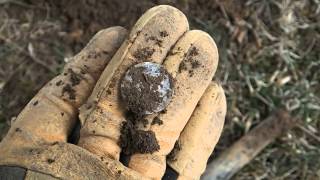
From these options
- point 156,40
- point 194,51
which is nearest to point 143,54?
point 156,40

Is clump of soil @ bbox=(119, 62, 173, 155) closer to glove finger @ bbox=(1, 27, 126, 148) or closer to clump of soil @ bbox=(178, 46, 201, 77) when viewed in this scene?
clump of soil @ bbox=(178, 46, 201, 77)

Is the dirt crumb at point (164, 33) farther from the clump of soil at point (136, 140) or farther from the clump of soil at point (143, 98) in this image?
the clump of soil at point (136, 140)

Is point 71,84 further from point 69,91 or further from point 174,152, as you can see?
point 174,152

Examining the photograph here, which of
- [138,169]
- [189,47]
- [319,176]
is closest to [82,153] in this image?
[138,169]

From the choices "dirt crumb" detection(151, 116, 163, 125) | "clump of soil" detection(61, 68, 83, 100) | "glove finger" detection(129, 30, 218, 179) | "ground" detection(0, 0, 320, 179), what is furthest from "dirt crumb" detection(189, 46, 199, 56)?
"ground" detection(0, 0, 320, 179)

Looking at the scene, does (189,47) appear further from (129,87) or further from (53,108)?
(53,108)

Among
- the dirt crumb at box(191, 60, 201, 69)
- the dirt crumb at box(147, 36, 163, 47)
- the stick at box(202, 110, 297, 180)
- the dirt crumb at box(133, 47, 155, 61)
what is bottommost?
the stick at box(202, 110, 297, 180)

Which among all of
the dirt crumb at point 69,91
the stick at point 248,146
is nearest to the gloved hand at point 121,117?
the dirt crumb at point 69,91
